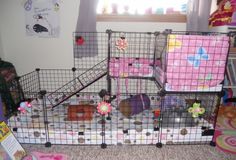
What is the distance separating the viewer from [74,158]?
1.58m

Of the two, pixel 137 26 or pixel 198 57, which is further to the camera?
pixel 137 26

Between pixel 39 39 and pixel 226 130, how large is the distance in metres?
2.40

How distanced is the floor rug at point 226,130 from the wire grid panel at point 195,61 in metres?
0.55

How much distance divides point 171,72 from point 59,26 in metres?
1.65

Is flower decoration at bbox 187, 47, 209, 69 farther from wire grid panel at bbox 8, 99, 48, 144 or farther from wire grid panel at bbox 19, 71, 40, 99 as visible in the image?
wire grid panel at bbox 19, 71, 40, 99

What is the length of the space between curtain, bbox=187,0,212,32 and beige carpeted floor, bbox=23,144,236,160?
138 cm

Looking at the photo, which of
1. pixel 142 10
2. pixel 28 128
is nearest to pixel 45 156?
pixel 28 128

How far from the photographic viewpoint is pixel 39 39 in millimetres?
2654

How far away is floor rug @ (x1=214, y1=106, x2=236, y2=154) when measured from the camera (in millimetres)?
1772

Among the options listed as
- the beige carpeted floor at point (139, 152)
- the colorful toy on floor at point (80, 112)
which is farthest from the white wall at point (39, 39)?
the beige carpeted floor at point (139, 152)

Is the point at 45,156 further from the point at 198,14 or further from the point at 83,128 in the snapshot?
the point at 198,14

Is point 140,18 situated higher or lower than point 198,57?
higher

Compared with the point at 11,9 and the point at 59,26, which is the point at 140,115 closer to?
the point at 59,26

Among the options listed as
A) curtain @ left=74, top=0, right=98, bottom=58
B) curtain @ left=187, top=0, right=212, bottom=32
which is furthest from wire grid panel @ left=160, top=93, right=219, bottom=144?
curtain @ left=74, top=0, right=98, bottom=58
